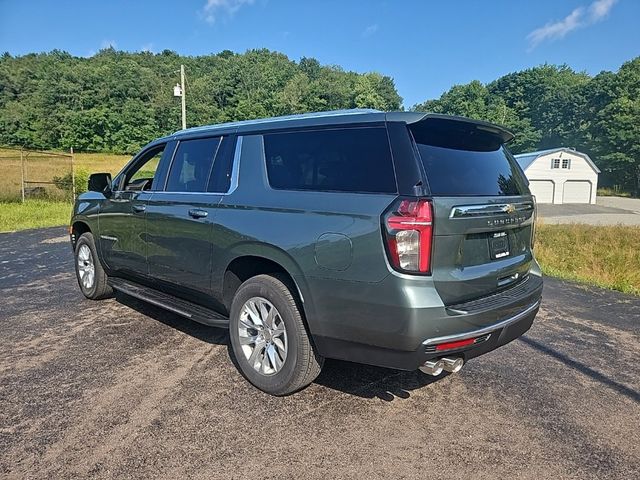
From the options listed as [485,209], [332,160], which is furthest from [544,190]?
[332,160]

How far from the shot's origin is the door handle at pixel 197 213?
3807 mm

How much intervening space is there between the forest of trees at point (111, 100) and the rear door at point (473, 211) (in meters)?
58.1

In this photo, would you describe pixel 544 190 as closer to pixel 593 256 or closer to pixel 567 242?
pixel 567 242

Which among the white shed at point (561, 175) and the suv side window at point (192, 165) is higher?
the white shed at point (561, 175)

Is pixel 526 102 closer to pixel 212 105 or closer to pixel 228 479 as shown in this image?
pixel 212 105

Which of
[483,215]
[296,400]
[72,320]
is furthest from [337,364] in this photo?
[72,320]

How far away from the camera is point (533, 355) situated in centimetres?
434

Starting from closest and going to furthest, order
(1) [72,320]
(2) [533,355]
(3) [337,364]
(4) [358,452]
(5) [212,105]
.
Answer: (4) [358,452] < (3) [337,364] < (2) [533,355] < (1) [72,320] < (5) [212,105]

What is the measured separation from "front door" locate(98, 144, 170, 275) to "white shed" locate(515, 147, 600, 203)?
42.5m

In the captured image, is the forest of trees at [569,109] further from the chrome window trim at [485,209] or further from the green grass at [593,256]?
the chrome window trim at [485,209]

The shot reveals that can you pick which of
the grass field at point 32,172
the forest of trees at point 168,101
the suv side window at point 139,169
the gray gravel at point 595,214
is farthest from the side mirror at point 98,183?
the forest of trees at point 168,101

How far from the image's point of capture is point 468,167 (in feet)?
10.4

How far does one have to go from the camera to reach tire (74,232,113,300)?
5.60 metres

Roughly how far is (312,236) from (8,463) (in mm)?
2102
